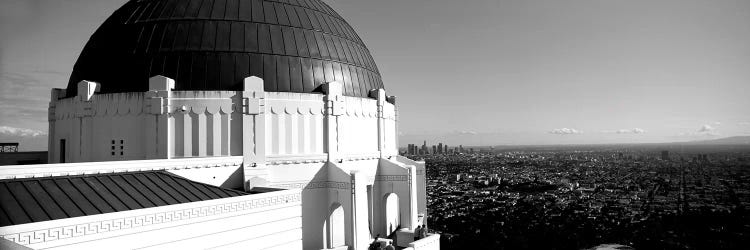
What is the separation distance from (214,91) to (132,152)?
13.3 feet

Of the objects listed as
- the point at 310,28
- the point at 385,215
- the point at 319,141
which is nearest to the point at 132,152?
the point at 319,141

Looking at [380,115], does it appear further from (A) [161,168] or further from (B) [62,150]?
(B) [62,150]

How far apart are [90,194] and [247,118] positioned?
23.2 feet

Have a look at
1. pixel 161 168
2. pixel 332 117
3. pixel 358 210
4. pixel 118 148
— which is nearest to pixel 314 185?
pixel 358 210

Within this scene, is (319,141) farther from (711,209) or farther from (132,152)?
(711,209)

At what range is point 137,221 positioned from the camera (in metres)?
10.2

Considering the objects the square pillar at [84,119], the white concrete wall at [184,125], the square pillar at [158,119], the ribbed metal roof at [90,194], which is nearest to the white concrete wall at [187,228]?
the ribbed metal roof at [90,194]

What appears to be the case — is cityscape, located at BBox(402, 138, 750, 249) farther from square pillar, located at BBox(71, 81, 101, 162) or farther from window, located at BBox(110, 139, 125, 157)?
square pillar, located at BBox(71, 81, 101, 162)

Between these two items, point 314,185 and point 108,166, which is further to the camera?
point 314,185

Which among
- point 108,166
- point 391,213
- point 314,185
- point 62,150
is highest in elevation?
point 62,150

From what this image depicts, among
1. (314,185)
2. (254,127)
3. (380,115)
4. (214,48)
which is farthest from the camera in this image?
(380,115)

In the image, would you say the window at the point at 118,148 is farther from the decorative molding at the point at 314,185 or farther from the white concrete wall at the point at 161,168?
the decorative molding at the point at 314,185

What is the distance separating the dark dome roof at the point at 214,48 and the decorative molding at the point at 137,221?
638cm

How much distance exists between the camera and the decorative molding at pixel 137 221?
8484mm
